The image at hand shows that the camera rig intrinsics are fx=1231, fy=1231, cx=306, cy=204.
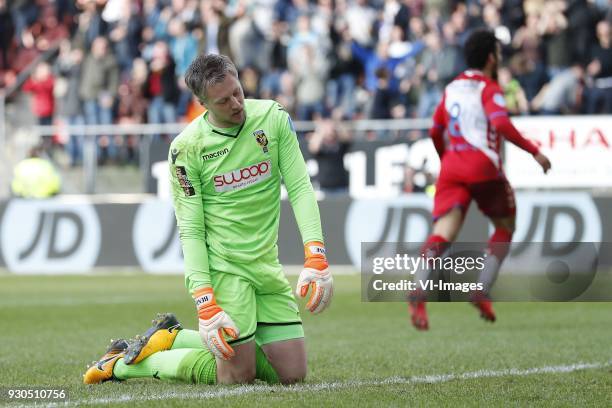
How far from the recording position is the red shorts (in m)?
9.35

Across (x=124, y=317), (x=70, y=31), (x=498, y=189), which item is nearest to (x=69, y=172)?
(x=70, y=31)

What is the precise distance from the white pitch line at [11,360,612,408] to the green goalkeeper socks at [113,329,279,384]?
168 mm

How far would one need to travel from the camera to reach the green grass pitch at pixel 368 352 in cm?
596

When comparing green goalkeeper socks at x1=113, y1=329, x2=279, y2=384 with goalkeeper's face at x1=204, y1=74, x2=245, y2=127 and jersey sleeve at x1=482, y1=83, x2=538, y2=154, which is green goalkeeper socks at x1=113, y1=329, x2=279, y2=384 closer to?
goalkeeper's face at x1=204, y1=74, x2=245, y2=127

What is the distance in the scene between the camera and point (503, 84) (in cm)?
1728

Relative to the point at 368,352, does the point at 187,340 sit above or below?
above

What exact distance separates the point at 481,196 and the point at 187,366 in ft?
12.1

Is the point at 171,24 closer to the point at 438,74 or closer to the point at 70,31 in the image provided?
the point at 70,31

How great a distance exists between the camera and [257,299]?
634 cm

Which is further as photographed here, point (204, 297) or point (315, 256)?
point (204, 297)

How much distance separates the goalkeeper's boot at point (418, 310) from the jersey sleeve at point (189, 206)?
2920 mm

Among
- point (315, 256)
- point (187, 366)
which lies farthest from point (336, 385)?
point (315, 256)

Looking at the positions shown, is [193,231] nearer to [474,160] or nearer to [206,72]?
[206,72]

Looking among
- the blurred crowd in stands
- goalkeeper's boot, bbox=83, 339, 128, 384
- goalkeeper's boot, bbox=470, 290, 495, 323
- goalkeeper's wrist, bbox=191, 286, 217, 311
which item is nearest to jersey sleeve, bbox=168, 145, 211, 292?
goalkeeper's wrist, bbox=191, 286, 217, 311
